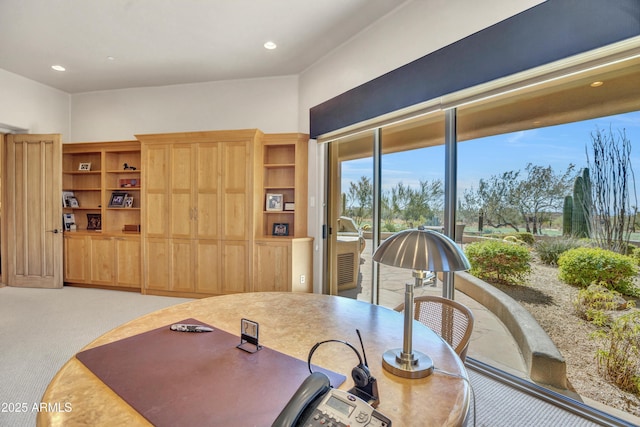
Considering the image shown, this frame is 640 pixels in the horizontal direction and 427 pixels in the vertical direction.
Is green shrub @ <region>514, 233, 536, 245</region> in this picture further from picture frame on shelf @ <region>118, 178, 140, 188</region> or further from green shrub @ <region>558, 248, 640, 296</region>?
picture frame on shelf @ <region>118, 178, 140, 188</region>

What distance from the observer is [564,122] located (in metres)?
2.05

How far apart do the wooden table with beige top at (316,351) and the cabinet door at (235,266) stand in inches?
90.3

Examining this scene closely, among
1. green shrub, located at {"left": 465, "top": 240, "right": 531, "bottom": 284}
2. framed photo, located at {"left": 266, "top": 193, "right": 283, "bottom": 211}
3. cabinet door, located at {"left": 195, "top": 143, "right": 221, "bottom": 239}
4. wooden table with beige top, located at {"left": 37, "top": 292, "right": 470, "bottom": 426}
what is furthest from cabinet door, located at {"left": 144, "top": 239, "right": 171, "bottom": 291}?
green shrub, located at {"left": 465, "top": 240, "right": 531, "bottom": 284}

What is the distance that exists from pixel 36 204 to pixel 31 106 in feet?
4.86

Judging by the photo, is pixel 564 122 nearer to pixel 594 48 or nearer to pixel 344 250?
pixel 594 48

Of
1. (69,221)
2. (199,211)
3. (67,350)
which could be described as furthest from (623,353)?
(69,221)

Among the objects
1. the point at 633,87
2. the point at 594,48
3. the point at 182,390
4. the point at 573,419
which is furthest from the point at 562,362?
the point at 182,390

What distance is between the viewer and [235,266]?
4.09 meters

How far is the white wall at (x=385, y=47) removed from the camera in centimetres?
224

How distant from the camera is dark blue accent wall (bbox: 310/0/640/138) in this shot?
1622mm

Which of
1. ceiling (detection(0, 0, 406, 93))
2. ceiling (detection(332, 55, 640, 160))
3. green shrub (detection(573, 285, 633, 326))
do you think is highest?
ceiling (detection(0, 0, 406, 93))

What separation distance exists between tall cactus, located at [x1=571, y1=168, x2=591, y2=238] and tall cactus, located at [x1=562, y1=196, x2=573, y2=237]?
16 millimetres

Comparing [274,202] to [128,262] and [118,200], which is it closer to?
[128,262]

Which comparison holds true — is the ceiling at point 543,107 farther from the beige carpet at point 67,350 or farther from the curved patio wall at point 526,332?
the beige carpet at point 67,350
